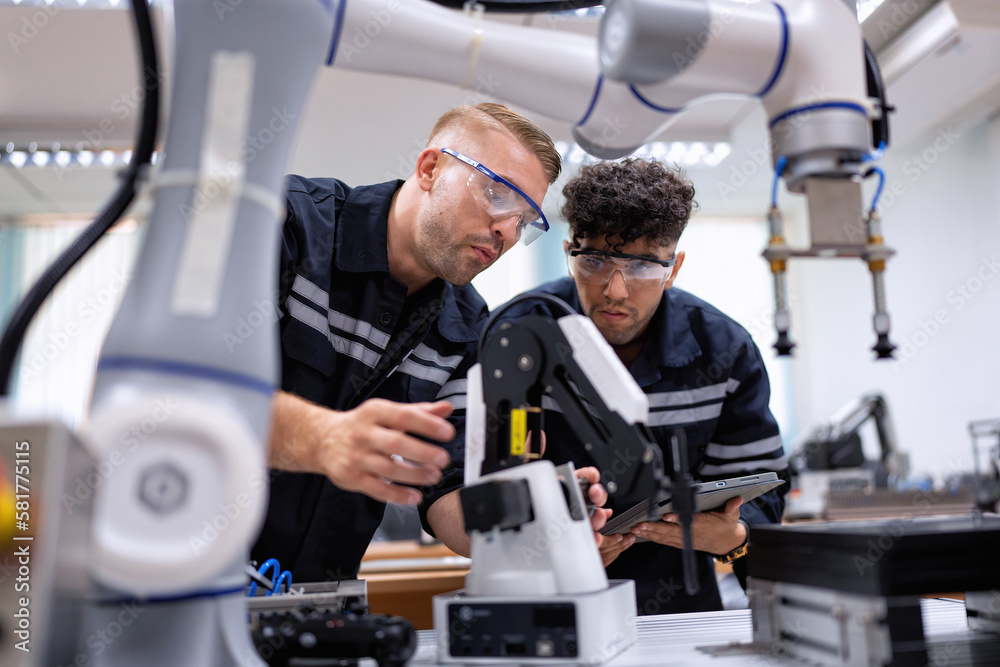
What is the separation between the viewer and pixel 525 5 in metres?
1.00

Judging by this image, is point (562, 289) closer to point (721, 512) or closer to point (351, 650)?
point (721, 512)

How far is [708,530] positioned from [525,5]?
1091 millimetres

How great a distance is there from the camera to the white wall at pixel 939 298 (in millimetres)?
4309

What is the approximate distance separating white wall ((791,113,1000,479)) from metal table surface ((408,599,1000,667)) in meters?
3.85

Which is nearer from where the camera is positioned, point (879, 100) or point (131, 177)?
point (131, 177)

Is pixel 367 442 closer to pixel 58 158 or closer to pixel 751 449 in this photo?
pixel 751 449

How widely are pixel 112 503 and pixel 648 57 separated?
0.61 m

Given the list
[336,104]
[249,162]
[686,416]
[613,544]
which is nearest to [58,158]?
[336,104]

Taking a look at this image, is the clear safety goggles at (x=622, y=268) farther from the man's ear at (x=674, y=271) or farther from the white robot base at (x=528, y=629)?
the white robot base at (x=528, y=629)

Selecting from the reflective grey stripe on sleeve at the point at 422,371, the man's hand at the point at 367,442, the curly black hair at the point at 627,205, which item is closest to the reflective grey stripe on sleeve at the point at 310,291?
the reflective grey stripe on sleeve at the point at 422,371

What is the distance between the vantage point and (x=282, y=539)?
1555 mm

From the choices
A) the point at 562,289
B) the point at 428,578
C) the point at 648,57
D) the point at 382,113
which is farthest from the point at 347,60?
the point at 382,113

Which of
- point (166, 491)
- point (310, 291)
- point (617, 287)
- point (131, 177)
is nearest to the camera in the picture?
point (166, 491)

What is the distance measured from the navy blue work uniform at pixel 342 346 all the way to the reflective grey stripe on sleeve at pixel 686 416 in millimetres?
506
